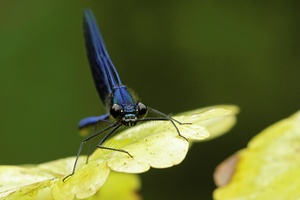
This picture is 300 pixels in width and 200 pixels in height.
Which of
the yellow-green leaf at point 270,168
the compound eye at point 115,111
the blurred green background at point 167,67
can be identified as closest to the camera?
the yellow-green leaf at point 270,168

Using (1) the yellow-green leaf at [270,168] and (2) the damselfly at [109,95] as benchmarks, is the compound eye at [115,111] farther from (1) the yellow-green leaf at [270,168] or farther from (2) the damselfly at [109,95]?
(1) the yellow-green leaf at [270,168]

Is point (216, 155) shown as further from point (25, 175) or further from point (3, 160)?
point (25, 175)

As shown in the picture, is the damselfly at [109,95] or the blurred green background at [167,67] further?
the blurred green background at [167,67]

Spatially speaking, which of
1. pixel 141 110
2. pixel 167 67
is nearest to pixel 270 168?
pixel 141 110

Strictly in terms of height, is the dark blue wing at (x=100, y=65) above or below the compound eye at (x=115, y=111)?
above

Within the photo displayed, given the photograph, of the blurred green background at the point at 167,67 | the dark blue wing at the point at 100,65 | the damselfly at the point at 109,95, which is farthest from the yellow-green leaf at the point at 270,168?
the blurred green background at the point at 167,67

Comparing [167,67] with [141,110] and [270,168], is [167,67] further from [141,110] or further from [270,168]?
[270,168]

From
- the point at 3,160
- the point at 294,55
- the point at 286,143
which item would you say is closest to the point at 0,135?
the point at 3,160
